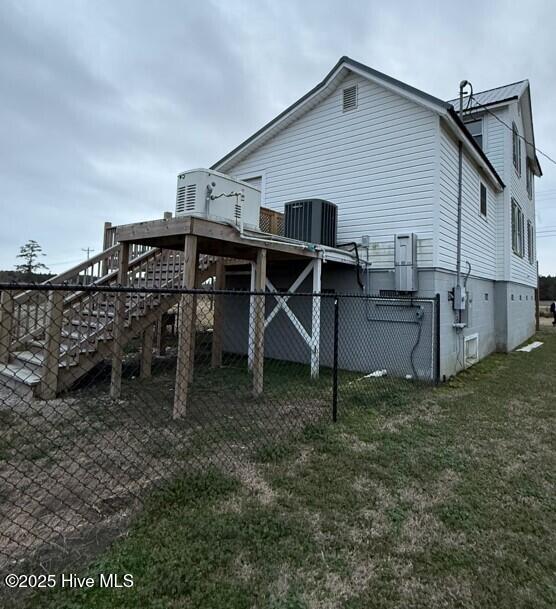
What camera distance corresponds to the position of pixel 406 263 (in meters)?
6.11

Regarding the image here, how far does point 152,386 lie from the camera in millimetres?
5422

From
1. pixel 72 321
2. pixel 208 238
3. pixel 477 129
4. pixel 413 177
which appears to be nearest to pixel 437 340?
pixel 413 177

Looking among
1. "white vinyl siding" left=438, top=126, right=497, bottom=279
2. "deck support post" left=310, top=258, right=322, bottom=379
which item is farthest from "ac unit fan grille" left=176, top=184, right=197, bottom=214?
"white vinyl siding" left=438, top=126, right=497, bottom=279

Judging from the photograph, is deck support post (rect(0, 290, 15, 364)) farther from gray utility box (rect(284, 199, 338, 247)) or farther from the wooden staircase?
gray utility box (rect(284, 199, 338, 247))

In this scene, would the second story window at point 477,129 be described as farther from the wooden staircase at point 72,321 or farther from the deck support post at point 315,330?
the wooden staircase at point 72,321

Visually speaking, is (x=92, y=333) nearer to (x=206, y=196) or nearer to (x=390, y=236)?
(x=206, y=196)

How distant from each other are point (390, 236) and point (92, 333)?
5.38 m

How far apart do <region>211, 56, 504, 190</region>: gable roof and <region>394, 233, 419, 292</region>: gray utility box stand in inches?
87.9

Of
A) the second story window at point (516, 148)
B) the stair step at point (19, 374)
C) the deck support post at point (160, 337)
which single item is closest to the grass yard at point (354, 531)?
the stair step at point (19, 374)

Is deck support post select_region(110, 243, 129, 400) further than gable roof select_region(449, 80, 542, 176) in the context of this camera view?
No

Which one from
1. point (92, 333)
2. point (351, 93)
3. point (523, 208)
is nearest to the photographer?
point (92, 333)

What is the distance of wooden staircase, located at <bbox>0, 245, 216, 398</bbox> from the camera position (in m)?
4.54

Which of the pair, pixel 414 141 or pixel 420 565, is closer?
pixel 420 565

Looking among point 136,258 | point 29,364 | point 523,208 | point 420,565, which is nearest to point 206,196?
point 136,258
